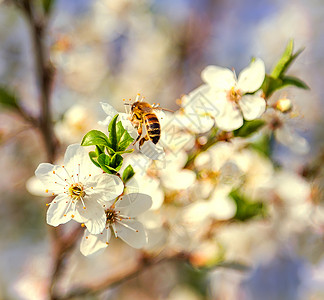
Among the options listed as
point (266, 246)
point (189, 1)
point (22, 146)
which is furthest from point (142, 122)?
point (189, 1)

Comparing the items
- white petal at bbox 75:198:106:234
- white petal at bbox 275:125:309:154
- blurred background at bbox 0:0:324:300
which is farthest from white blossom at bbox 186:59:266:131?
blurred background at bbox 0:0:324:300

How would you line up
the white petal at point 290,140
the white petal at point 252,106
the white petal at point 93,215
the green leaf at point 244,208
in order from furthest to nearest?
1. the green leaf at point 244,208
2. the white petal at point 290,140
3. the white petal at point 252,106
4. the white petal at point 93,215

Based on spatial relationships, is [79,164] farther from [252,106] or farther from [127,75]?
[127,75]

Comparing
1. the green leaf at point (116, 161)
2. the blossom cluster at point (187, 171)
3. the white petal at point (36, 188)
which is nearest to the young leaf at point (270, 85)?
the blossom cluster at point (187, 171)

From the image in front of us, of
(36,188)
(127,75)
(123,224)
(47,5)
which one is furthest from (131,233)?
(127,75)

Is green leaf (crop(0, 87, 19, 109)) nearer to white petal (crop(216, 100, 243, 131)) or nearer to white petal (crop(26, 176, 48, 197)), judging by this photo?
white petal (crop(26, 176, 48, 197))

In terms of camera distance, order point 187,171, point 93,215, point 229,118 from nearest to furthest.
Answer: point 93,215
point 229,118
point 187,171

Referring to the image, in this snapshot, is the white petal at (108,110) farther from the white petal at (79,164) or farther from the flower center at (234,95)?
the flower center at (234,95)
